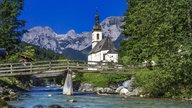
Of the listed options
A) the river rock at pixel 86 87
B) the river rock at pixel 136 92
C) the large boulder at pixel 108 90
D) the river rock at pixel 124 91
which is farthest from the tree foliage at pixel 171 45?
the river rock at pixel 86 87

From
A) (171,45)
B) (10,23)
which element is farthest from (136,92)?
(10,23)

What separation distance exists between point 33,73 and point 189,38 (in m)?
17.5

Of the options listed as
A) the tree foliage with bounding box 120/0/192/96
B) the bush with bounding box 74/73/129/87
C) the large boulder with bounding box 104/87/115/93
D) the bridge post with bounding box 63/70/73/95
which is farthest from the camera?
the bush with bounding box 74/73/129/87

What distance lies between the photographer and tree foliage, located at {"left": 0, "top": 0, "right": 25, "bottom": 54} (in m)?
51.6

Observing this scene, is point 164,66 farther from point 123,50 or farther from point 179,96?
point 123,50

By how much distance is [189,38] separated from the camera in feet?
95.5

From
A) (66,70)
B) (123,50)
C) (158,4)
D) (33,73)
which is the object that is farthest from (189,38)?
(123,50)

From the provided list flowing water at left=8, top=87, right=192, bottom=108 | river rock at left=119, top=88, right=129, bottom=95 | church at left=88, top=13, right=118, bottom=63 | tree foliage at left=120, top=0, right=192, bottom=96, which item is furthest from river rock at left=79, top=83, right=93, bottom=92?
church at left=88, top=13, right=118, bottom=63

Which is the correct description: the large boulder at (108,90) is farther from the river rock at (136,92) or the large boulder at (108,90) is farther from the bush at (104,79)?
the river rock at (136,92)

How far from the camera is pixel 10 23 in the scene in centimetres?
5266

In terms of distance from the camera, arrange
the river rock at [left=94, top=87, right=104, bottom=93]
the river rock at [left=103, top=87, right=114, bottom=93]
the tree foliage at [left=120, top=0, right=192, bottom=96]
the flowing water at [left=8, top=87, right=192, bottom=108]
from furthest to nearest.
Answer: the river rock at [left=94, top=87, right=104, bottom=93] → the river rock at [left=103, top=87, right=114, bottom=93] → the tree foliage at [left=120, top=0, right=192, bottom=96] → the flowing water at [left=8, top=87, right=192, bottom=108]

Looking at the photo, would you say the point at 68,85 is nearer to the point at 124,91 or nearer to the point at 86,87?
the point at 124,91

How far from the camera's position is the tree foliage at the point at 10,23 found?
51625 millimetres

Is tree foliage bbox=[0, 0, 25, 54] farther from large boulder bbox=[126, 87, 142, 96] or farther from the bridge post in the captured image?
large boulder bbox=[126, 87, 142, 96]
